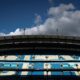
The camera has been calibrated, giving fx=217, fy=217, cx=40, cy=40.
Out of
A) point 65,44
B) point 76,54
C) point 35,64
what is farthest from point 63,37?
point 35,64

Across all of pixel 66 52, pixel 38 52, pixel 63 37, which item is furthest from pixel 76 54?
pixel 38 52

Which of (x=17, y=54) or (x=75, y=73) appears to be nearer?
(x=75, y=73)

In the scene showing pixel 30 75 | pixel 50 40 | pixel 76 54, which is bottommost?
pixel 30 75

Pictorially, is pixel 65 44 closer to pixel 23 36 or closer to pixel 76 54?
pixel 76 54

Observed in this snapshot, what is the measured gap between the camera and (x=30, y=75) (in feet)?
65.0

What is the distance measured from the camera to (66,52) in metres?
22.2

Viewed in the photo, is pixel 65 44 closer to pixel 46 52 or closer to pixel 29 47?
pixel 46 52

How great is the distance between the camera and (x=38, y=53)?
72.8ft

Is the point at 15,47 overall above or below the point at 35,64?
above

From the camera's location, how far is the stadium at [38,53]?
2034cm

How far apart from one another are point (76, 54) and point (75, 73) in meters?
2.42

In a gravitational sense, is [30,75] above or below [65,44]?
below

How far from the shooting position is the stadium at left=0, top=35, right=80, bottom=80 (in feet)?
66.7

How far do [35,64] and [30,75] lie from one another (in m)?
1.71
